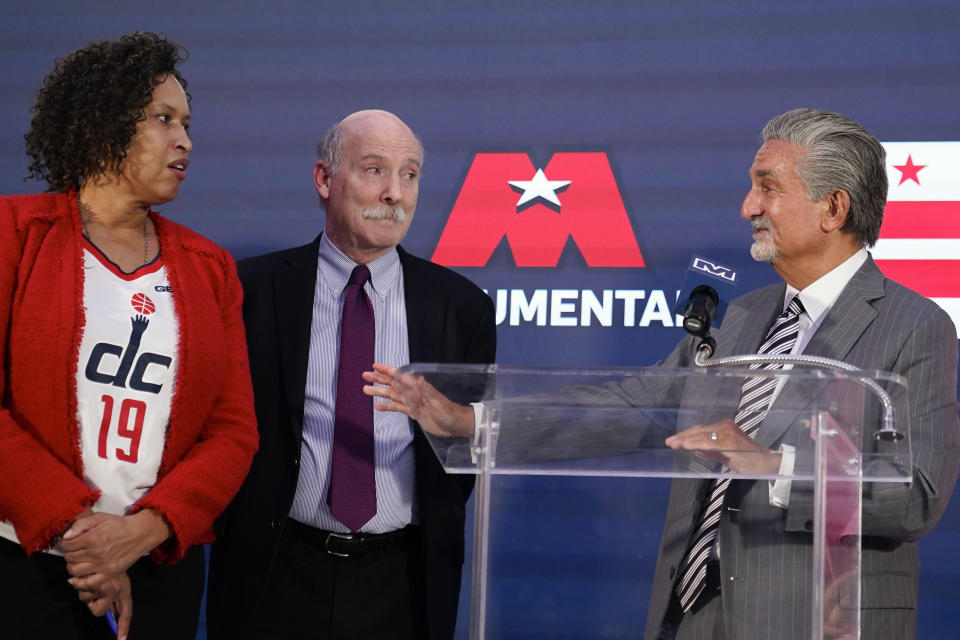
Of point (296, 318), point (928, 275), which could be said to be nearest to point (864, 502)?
point (296, 318)

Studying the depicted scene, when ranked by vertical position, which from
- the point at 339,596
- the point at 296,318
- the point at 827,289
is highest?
the point at 827,289

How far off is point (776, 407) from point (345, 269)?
1363mm

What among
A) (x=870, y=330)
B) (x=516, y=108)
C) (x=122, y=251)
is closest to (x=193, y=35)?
(x=516, y=108)

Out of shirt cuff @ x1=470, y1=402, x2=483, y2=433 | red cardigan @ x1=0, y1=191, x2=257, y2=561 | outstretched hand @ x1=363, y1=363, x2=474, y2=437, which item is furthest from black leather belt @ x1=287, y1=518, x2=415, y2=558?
shirt cuff @ x1=470, y1=402, x2=483, y2=433

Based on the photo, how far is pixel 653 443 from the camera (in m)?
1.83

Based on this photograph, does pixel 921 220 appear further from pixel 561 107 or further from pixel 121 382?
pixel 121 382

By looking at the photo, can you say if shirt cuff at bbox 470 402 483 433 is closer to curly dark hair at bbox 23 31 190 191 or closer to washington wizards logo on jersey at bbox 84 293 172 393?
washington wizards logo on jersey at bbox 84 293 172 393

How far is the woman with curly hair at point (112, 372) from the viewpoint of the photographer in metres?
1.93

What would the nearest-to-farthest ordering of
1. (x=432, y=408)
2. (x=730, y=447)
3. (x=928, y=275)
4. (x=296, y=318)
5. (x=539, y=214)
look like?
(x=730, y=447), (x=432, y=408), (x=296, y=318), (x=928, y=275), (x=539, y=214)

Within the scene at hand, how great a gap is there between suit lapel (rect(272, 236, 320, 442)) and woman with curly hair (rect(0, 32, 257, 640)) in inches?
12.1

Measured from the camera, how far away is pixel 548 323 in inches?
138

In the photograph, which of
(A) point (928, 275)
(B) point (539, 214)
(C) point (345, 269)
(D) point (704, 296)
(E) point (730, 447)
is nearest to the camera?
(E) point (730, 447)

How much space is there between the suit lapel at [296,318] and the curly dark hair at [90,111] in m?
0.64

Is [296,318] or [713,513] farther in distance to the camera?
[296,318]
